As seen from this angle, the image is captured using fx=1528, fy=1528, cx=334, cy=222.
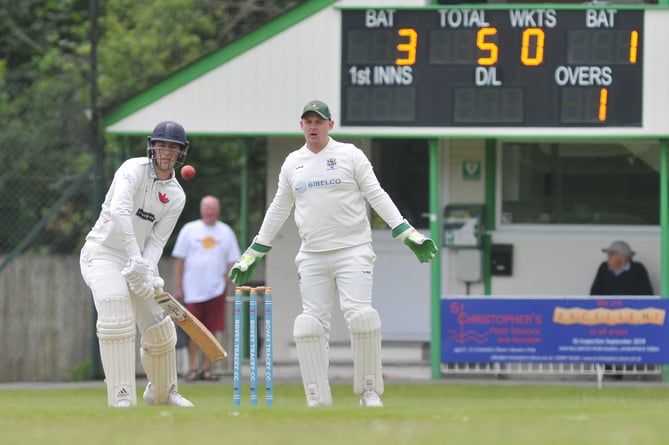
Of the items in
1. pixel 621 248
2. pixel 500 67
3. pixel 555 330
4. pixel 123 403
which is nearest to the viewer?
pixel 123 403

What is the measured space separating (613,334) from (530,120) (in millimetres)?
2380

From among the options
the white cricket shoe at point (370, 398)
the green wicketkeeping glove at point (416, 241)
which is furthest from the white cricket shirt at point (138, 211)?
the white cricket shoe at point (370, 398)

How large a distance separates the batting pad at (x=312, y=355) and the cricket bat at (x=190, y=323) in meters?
0.66

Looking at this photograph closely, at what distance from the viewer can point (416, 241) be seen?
10.4 meters

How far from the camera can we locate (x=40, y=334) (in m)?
16.6

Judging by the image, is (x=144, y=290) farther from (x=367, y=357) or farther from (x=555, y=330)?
(x=555, y=330)

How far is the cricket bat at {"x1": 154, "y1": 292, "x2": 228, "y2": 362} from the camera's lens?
1069cm

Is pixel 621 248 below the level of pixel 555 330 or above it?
above

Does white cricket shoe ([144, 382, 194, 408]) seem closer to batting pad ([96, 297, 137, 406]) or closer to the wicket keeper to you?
batting pad ([96, 297, 137, 406])

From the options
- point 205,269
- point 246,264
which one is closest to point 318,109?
point 246,264

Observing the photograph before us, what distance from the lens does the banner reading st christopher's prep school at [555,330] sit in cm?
1569

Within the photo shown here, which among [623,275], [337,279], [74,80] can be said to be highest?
[74,80]

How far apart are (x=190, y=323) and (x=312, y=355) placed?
37.8 inches

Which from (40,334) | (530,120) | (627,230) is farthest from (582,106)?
(40,334)
